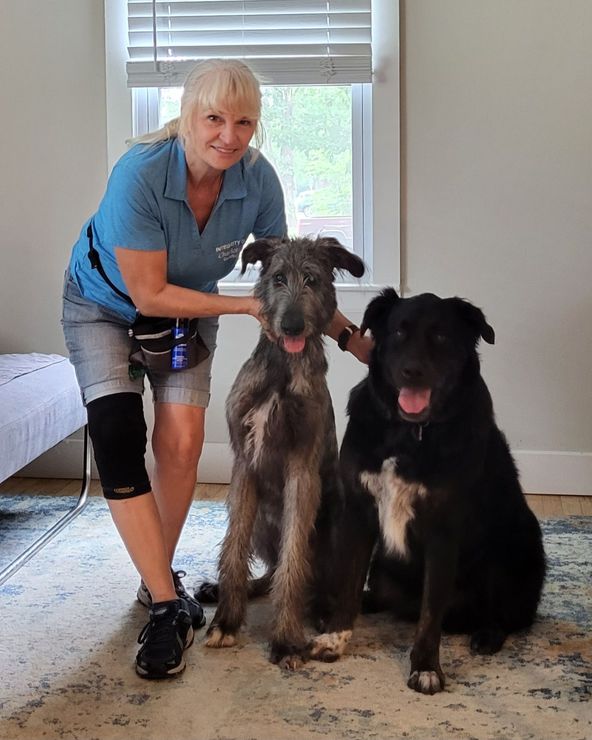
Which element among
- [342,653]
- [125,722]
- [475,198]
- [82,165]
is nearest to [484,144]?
[475,198]

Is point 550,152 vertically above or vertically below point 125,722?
above

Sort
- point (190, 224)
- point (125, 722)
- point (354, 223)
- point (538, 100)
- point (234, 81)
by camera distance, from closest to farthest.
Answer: point (125, 722) < point (234, 81) < point (190, 224) < point (538, 100) < point (354, 223)

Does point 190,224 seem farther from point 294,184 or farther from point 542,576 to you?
point 294,184

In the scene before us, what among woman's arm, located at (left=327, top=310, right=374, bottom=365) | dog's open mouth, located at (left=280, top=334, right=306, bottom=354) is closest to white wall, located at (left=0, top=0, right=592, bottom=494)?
woman's arm, located at (left=327, top=310, right=374, bottom=365)

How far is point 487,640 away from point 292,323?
3.10 feet

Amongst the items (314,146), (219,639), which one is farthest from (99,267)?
(314,146)

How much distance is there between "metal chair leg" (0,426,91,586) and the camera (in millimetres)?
2756

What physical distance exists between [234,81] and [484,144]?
1.72 meters

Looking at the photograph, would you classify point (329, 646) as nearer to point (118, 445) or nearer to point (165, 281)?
point (118, 445)

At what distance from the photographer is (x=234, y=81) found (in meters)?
2.07

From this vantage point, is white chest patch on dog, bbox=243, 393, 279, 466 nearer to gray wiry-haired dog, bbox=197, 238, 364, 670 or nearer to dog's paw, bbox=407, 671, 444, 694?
gray wiry-haired dog, bbox=197, 238, 364, 670

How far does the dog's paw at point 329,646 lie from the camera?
216cm

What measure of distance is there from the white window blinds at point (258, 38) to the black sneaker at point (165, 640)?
221 centimetres

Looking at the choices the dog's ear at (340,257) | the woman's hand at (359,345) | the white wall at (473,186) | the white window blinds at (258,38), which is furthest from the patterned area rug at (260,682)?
the white window blinds at (258,38)
